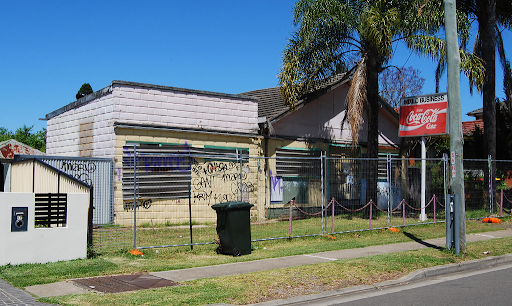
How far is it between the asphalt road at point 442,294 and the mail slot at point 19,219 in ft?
18.5

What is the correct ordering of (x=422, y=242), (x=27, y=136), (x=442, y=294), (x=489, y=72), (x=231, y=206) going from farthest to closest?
(x=27, y=136)
(x=489, y=72)
(x=422, y=242)
(x=231, y=206)
(x=442, y=294)

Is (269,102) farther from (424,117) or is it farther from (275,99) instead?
(424,117)

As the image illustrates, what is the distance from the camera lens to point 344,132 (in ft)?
70.3

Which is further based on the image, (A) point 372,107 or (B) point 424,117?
(B) point 424,117

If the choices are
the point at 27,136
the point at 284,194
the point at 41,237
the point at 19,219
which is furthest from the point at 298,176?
the point at 27,136

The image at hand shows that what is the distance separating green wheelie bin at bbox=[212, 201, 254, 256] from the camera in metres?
10.9

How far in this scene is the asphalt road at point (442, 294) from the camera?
24.4 ft

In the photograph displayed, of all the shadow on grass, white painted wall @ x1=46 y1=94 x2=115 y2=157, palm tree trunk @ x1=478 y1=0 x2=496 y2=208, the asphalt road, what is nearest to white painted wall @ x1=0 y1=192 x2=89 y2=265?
the asphalt road

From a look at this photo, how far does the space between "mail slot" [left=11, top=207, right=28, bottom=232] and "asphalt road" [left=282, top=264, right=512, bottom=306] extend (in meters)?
5.63

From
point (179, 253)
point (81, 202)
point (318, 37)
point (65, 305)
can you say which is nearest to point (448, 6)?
point (318, 37)

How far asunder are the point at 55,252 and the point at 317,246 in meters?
6.26

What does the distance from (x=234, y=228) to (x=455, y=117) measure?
563cm

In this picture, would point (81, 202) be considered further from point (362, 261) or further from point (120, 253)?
point (362, 261)

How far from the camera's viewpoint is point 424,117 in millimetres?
18156
